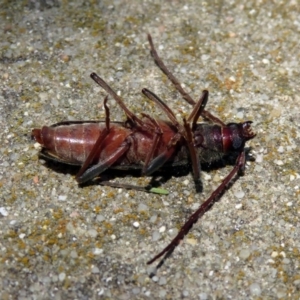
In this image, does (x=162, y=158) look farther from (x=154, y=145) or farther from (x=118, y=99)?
(x=118, y=99)

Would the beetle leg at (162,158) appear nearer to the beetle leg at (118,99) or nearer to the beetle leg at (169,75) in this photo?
the beetle leg at (118,99)

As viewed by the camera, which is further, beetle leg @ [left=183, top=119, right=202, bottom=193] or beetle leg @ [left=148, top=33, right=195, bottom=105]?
beetle leg @ [left=148, top=33, right=195, bottom=105]

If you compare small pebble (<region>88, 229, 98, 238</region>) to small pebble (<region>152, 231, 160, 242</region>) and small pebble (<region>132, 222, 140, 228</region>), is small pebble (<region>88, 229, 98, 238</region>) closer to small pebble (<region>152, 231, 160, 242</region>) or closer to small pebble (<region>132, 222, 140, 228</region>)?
small pebble (<region>132, 222, 140, 228</region>)

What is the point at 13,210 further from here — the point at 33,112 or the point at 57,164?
the point at 33,112

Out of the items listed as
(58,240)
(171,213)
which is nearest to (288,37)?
(171,213)

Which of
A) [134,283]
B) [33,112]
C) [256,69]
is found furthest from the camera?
[256,69]

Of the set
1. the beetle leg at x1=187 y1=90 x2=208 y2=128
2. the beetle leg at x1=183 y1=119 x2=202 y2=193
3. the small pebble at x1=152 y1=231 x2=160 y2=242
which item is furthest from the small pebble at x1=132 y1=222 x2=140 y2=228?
the beetle leg at x1=187 y1=90 x2=208 y2=128
